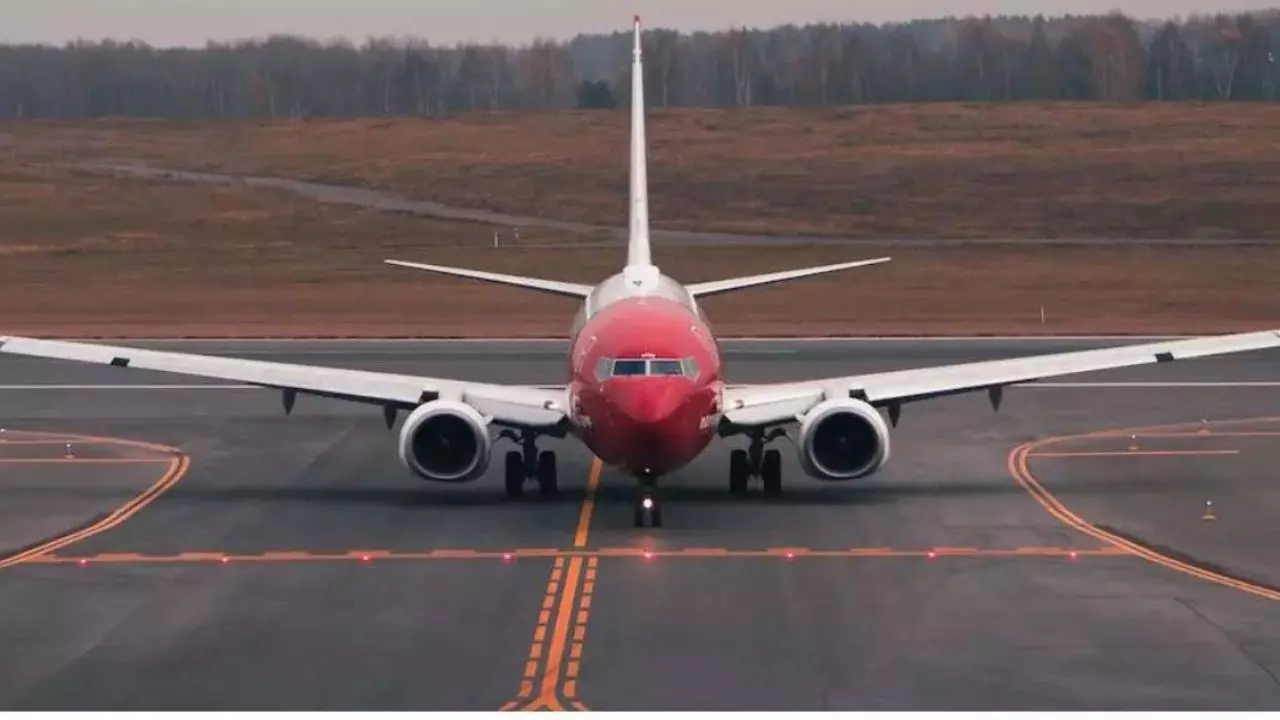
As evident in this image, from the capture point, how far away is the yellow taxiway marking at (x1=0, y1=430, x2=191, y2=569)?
3428 centimetres

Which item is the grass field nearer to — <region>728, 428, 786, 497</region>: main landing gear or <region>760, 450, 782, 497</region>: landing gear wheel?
<region>728, 428, 786, 497</region>: main landing gear

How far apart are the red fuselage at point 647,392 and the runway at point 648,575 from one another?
1.45 m

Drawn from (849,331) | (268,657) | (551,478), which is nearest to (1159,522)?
(551,478)

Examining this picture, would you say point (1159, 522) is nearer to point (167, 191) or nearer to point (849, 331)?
point (849, 331)

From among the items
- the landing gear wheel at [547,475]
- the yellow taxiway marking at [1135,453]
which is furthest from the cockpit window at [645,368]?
the yellow taxiway marking at [1135,453]

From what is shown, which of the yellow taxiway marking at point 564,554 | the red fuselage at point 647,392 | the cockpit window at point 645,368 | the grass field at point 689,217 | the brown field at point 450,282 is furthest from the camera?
the grass field at point 689,217

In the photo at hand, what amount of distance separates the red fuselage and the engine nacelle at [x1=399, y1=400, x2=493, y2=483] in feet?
5.77

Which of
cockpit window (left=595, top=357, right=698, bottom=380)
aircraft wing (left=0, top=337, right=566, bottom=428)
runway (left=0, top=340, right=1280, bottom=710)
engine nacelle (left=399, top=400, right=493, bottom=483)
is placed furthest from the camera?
aircraft wing (left=0, top=337, right=566, bottom=428)

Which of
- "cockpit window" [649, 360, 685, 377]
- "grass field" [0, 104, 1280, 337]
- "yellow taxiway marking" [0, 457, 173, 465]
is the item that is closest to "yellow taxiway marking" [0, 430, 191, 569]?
"yellow taxiway marking" [0, 457, 173, 465]

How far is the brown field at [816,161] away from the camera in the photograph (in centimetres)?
12038

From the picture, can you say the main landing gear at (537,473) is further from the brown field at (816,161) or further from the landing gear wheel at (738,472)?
the brown field at (816,161)

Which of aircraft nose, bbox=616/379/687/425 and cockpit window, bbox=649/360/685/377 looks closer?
aircraft nose, bbox=616/379/687/425

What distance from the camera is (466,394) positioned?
39.0 metres

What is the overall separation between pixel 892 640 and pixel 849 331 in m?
47.9
